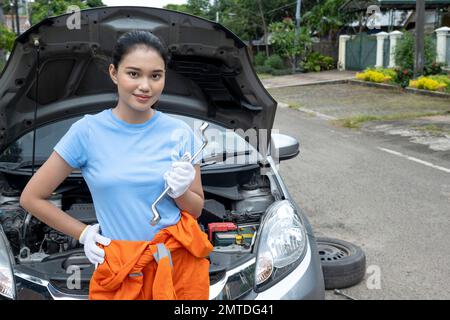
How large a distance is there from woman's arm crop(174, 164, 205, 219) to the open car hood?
50.4 inches

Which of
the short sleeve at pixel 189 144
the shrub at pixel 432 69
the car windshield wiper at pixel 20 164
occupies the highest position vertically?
the shrub at pixel 432 69

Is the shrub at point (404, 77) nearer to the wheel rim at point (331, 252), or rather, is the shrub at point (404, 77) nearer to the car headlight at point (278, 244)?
the wheel rim at point (331, 252)

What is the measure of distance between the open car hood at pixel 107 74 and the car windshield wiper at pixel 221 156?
154 millimetres

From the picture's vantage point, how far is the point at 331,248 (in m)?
4.69

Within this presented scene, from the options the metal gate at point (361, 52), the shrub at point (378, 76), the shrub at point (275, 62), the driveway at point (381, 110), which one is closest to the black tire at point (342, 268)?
the driveway at point (381, 110)

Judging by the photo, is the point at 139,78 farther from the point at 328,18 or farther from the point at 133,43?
the point at 328,18

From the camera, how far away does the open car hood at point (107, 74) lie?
3.40m

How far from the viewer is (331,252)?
15.0 ft

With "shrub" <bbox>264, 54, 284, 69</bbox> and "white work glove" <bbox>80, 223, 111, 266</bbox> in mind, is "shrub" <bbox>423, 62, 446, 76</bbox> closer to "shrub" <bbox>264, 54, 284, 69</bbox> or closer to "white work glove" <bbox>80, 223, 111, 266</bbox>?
"shrub" <bbox>264, 54, 284, 69</bbox>

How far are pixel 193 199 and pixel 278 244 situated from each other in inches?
35.3

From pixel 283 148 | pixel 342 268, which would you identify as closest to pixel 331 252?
pixel 342 268

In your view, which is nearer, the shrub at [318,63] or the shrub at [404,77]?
the shrub at [404,77]

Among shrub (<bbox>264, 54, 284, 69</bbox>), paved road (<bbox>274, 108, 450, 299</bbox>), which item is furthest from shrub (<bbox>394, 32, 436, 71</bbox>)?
shrub (<bbox>264, 54, 284, 69</bbox>)

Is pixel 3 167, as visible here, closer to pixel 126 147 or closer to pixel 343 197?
pixel 126 147
